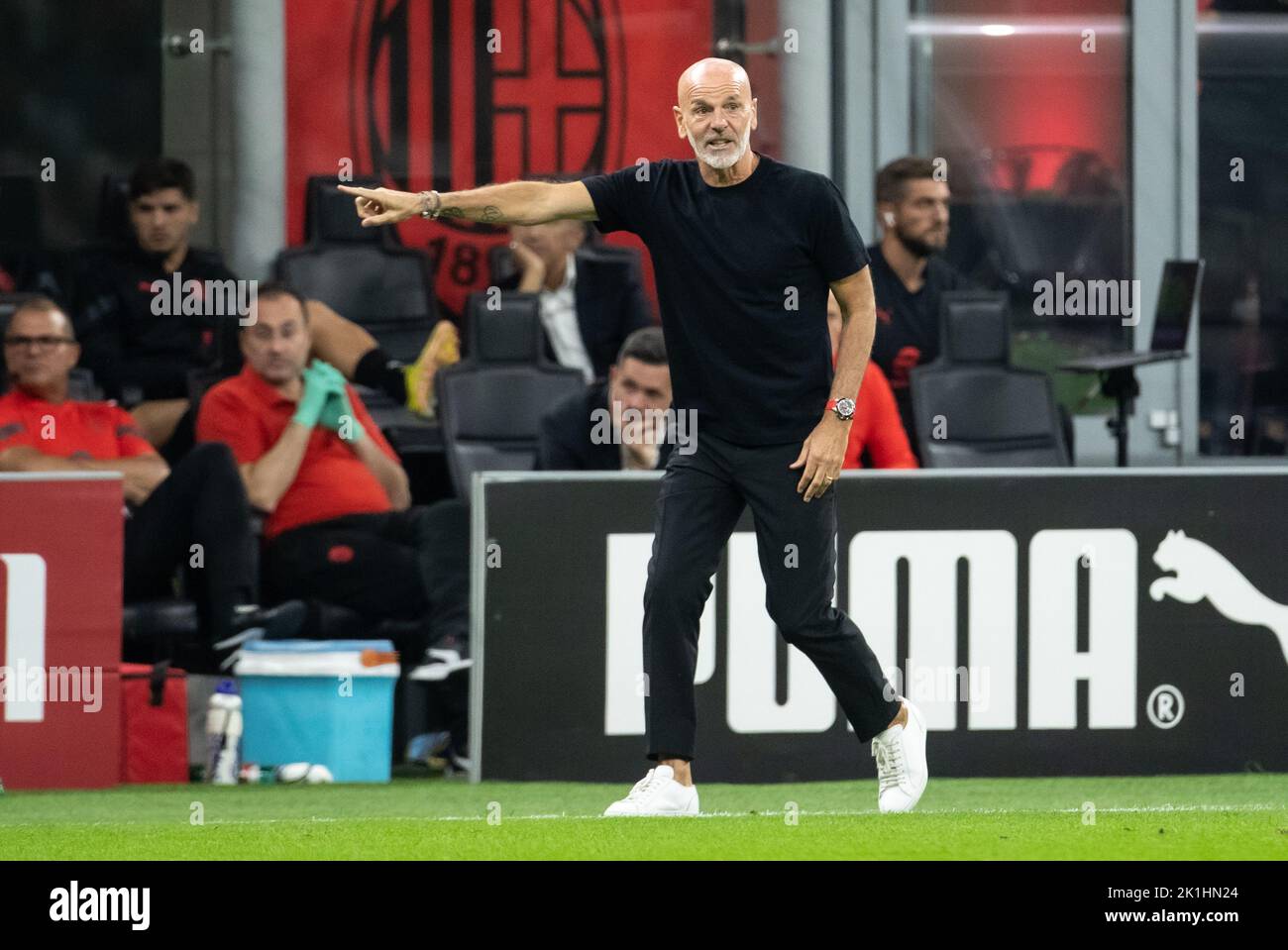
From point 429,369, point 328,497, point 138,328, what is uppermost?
point 138,328

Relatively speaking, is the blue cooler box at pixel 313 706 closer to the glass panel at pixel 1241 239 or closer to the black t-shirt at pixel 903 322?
the black t-shirt at pixel 903 322

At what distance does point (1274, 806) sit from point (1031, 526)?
1.69 meters

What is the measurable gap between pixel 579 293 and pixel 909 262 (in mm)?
1495

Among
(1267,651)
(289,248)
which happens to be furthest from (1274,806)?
(289,248)

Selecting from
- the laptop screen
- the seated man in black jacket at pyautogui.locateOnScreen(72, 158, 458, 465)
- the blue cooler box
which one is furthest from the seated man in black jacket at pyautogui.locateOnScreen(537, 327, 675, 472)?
the laptop screen

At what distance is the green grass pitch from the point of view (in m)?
5.42

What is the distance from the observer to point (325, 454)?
9375 millimetres

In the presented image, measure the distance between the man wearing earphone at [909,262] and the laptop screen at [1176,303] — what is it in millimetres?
970

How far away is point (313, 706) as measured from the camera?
8.31 meters

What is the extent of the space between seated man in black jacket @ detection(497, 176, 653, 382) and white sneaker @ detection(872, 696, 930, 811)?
435 cm

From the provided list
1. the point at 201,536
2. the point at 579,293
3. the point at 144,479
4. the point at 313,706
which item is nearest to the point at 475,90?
the point at 579,293

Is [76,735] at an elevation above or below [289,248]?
below

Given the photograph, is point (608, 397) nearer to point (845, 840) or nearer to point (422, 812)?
point (422, 812)

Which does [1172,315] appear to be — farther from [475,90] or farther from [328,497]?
[475,90]
